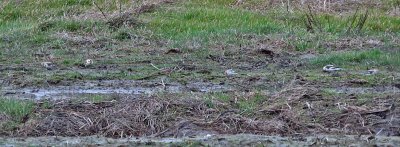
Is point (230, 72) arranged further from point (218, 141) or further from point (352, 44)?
point (218, 141)

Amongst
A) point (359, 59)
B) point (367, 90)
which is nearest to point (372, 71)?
point (359, 59)

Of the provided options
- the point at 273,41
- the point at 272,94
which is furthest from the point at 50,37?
the point at 272,94

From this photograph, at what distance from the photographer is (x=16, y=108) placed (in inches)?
332

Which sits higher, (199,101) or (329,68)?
(199,101)

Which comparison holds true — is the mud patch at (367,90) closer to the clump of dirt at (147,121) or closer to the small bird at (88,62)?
the clump of dirt at (147,121)

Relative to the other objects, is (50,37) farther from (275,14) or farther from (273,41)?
(275,14)

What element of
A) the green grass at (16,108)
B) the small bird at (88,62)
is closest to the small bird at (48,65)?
the small bird at (88,62)

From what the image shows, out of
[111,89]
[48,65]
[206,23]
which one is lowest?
[206,23]

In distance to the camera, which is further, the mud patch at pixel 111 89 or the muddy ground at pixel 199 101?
the mud patch at pixel 111 89

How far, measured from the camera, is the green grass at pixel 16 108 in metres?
8.32

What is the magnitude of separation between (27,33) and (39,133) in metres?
5.86

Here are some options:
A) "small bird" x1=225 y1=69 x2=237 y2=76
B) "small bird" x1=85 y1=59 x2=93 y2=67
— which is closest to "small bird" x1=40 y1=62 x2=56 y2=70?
"small bird" x1=85 y1=59 x2=93 y2=67

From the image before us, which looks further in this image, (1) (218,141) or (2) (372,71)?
(2) (372,71)

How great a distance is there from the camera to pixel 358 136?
25.2ft
